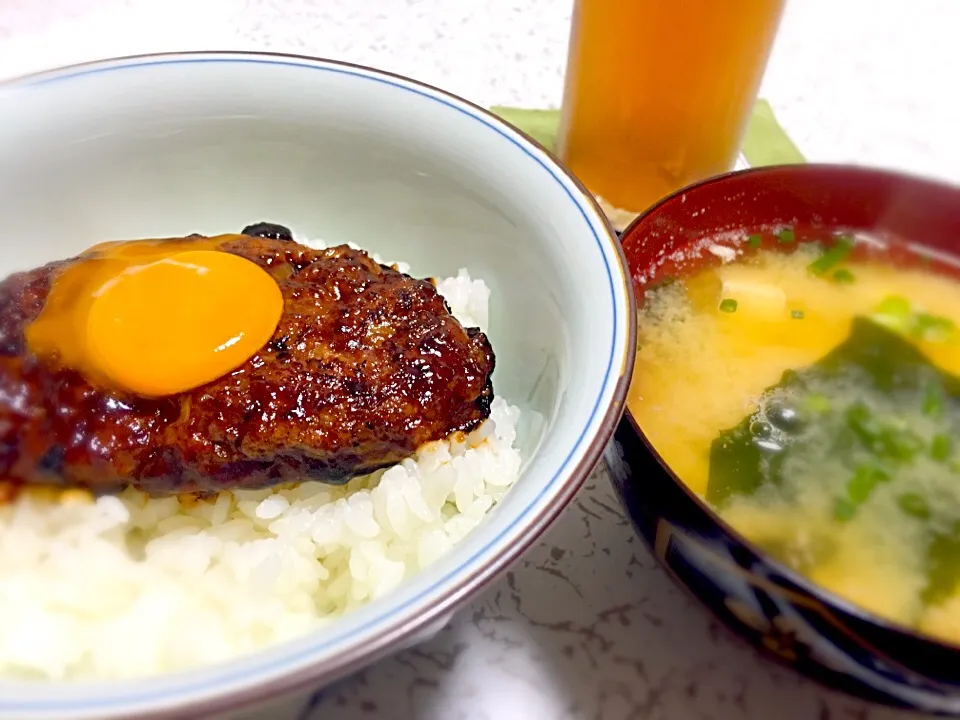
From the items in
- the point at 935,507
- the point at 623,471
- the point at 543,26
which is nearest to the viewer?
the point at 623,471

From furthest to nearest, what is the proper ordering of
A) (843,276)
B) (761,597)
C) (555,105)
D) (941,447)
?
(555,105) < (843,276) < (941,447) < (761,597)

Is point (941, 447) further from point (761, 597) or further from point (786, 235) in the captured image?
point (761, 597)

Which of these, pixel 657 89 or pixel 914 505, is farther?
pixel 657 89

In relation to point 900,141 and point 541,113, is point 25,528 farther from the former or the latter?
point 900,141

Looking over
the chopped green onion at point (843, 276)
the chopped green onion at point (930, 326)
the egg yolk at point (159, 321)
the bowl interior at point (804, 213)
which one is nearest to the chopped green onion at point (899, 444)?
the chopped green onion at point (930, 326)

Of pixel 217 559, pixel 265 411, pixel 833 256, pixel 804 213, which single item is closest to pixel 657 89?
pixel 804 213

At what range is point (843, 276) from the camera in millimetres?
1910

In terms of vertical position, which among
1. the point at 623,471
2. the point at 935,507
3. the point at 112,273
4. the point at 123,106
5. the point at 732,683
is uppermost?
the point at 123,106

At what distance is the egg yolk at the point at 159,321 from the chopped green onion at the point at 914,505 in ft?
3.97

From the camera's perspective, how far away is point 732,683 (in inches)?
51.3

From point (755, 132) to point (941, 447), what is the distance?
49.2 inches

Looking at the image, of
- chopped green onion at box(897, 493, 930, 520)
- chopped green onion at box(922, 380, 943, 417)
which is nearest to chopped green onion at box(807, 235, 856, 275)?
chopped green onion at box(922, 380, 943, 417)

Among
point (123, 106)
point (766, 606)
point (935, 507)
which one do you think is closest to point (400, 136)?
point (123, 106)

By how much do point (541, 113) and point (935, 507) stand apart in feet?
5.47
